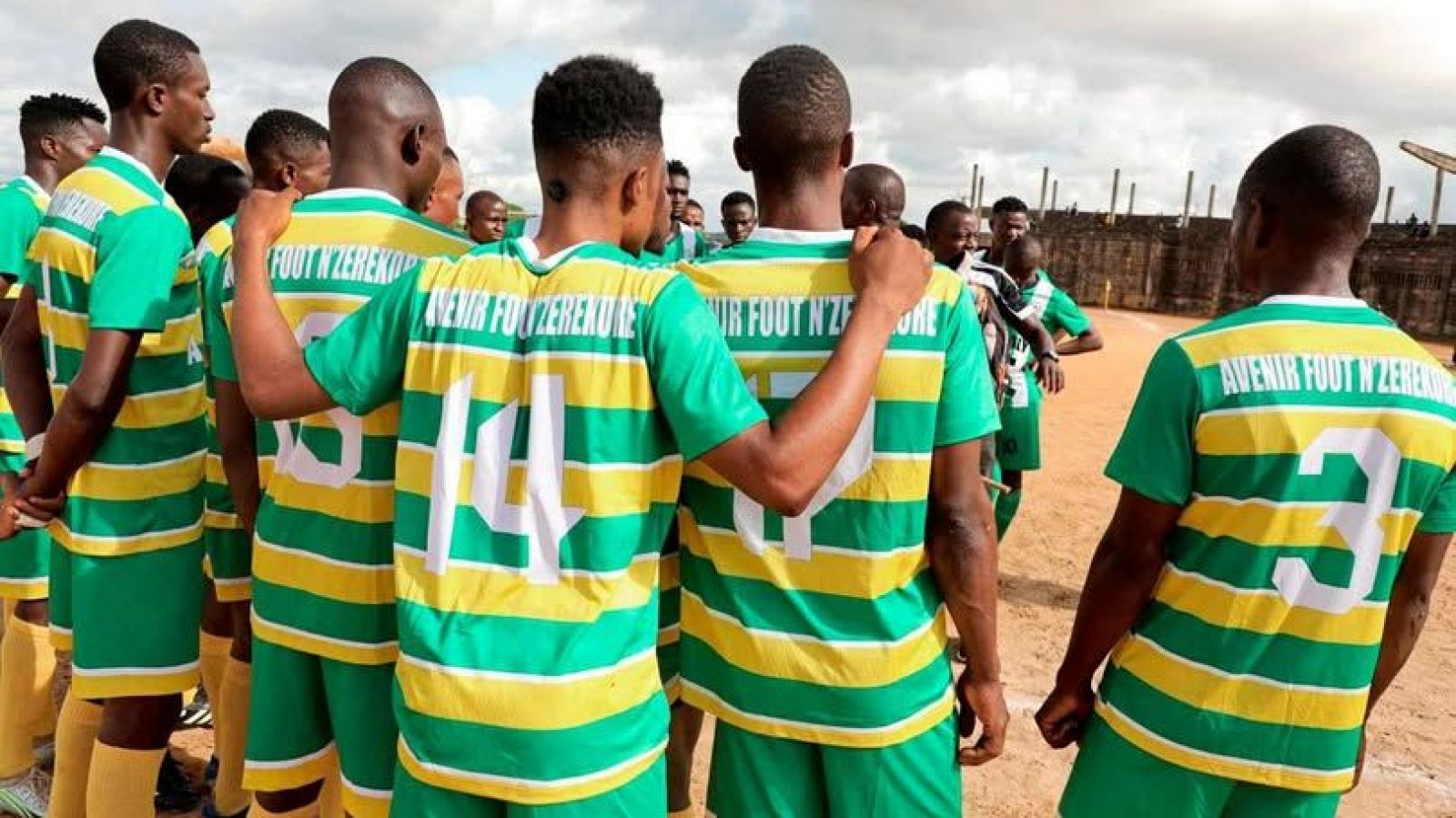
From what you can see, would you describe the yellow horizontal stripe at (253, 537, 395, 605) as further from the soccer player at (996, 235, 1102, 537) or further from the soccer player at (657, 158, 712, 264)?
the soccer player at (996, 235, 1102, 537)

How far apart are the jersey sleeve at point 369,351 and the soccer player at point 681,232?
1431mm

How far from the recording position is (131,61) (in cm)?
285

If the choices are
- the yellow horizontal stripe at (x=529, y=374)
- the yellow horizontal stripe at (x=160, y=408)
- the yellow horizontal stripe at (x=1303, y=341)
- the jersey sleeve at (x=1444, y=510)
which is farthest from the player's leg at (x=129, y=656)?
the jersey sleeve at (x=1444, y=510)

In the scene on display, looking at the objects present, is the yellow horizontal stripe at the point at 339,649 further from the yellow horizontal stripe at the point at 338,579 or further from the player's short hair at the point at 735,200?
the player's short hair at the point at 735,200

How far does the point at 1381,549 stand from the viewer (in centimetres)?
190

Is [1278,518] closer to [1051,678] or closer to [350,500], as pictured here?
[350,500]

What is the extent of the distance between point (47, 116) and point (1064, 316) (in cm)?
590

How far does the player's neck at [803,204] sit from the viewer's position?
2021 mm

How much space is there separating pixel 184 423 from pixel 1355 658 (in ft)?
10.3

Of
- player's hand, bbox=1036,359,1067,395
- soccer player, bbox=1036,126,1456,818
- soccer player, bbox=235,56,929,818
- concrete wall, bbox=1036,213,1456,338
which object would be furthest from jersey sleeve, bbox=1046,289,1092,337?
concrete wall, bbox=1036,213,1456,338

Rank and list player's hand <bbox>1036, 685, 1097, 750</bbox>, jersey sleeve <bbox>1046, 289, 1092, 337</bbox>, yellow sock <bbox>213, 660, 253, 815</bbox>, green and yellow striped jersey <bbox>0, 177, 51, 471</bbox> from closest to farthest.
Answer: player's hand <bbox>1036, 685, 1097, 750</bbox>
yellow sock <bbox>213, 660, 253, 815</bbox>
green and yellow striped jersey <bbox>0, 177, 51, 471</bbox>
jersey sleeve <bbox>1046, 289, 1092, 337</bbox>

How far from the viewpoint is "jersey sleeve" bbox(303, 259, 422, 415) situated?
1832 mm

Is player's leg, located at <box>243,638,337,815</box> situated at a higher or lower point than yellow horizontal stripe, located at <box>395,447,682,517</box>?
lower

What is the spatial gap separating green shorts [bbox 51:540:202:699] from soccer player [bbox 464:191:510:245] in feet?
12.7
